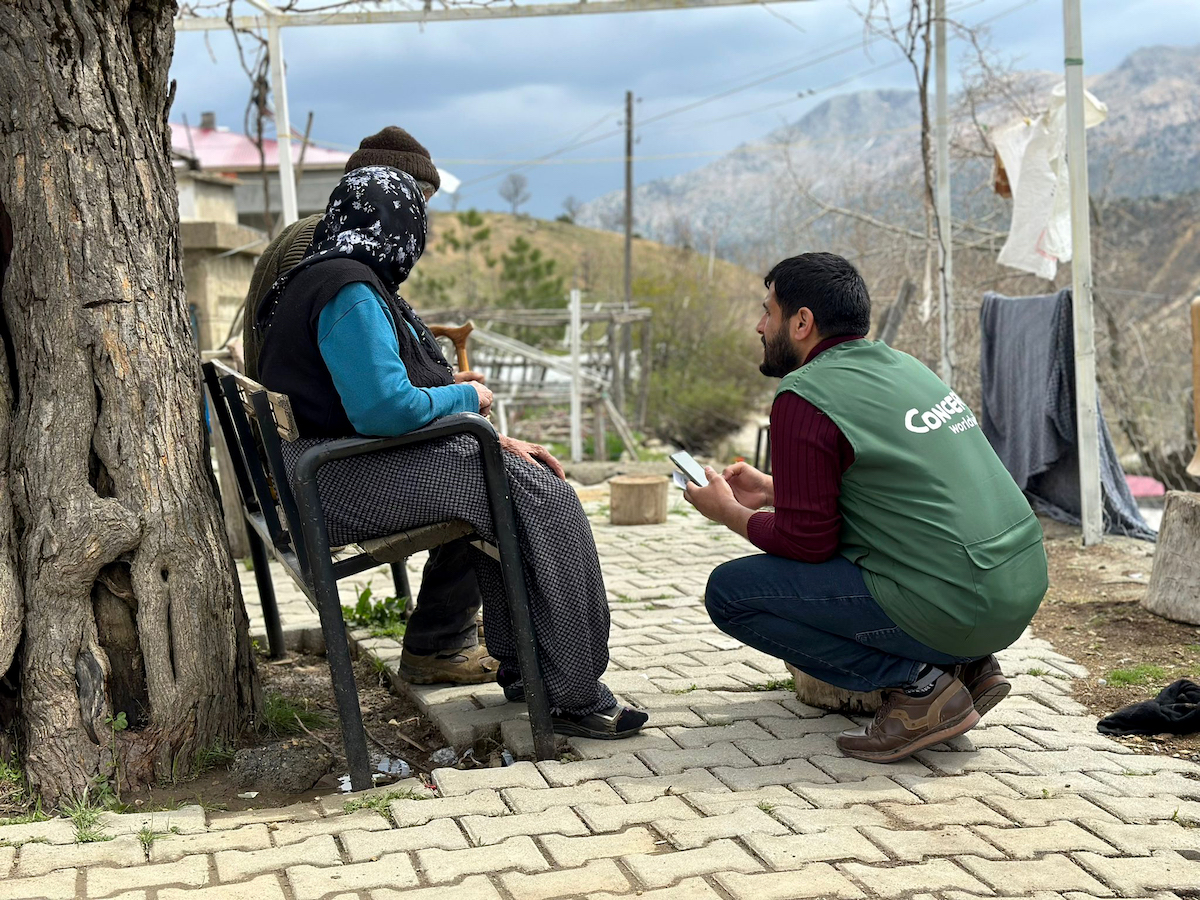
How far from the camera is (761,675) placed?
4203 millimetres

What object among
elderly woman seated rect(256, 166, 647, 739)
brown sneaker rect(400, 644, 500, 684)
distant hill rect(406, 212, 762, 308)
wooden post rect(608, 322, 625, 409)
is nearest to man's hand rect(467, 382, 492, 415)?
elderly woman seated rect(256, 166, 647, 739)

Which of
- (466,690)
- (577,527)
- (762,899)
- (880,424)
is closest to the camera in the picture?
(762,899)

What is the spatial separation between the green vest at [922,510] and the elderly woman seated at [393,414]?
796 mm

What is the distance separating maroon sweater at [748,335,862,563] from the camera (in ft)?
10.1

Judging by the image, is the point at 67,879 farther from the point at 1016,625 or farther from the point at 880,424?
the point at 1016,625

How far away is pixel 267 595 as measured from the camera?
15.1 ft

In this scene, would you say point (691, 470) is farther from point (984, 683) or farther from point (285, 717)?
point (285, 717)

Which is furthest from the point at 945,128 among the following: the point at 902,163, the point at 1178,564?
the point at 902,163

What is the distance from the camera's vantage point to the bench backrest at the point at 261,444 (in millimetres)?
3121

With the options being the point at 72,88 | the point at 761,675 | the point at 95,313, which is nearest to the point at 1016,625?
the point at 761,675

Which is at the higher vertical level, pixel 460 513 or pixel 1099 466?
pixel 460 513

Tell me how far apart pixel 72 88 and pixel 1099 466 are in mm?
5851

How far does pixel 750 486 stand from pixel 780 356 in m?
0.51

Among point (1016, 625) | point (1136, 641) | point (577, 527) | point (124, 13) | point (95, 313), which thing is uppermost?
point (124, 13)
